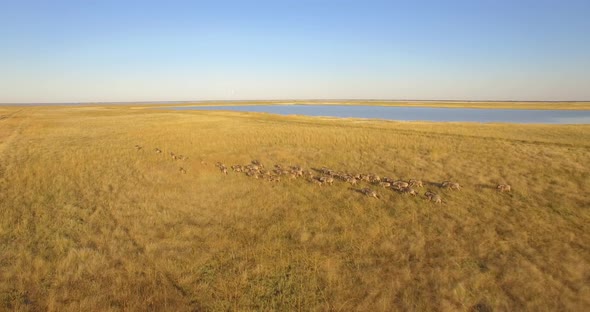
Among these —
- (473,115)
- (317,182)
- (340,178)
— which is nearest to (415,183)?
(340,178)

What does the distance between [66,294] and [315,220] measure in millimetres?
6534

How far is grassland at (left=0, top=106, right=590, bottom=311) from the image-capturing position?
630 centimetres

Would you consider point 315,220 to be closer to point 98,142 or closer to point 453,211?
point 453,211

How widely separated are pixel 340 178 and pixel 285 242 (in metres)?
7.03

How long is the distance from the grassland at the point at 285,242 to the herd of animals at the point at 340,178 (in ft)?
1.69

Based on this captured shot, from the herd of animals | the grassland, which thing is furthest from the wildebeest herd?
the grassland

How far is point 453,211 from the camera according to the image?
35.5ft

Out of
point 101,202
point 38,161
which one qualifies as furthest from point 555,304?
point 38,161

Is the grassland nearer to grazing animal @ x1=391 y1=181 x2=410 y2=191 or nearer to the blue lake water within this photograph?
grazing animal @ x1=391 y1=181 x2=410 y2=191

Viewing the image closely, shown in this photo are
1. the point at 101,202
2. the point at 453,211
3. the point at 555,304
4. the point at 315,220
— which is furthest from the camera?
the point at 101,202

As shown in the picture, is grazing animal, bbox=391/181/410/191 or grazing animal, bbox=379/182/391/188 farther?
grazing animal, bbox=379/182/391/188

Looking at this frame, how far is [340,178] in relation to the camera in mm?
15047

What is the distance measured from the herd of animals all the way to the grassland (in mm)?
516

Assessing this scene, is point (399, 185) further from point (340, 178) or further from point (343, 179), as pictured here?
point (340, 178)
